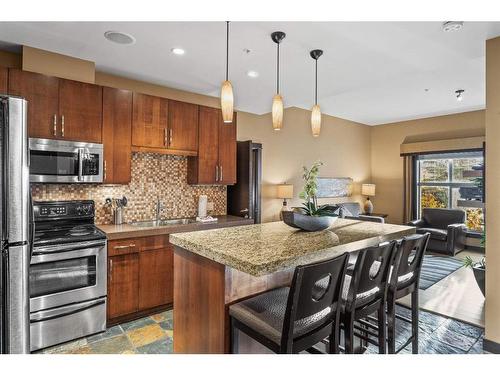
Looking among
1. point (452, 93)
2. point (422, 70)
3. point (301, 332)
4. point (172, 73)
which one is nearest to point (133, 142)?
point (172, 73)

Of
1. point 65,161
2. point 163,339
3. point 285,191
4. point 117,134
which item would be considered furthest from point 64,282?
point 285,191

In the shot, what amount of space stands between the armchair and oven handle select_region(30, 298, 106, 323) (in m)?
5.73

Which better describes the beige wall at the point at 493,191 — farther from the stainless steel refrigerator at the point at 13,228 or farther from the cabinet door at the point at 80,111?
the cabinet door at the point at 80,111

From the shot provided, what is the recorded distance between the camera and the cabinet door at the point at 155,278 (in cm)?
304

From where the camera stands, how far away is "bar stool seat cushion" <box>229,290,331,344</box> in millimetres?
1386

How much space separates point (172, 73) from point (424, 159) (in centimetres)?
595

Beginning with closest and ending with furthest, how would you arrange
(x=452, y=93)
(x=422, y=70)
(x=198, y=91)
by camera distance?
(x=422, y=70) → (x=198, y=91) → (x=452, y=93)

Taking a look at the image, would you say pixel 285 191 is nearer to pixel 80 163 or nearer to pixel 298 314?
pixel 80 163

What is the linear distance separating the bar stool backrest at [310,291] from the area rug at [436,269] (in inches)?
126

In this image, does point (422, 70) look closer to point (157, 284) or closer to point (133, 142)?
point (133, 142)

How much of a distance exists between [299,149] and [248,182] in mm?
2025

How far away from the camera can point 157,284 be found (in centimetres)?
314

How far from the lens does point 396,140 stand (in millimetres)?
7066
